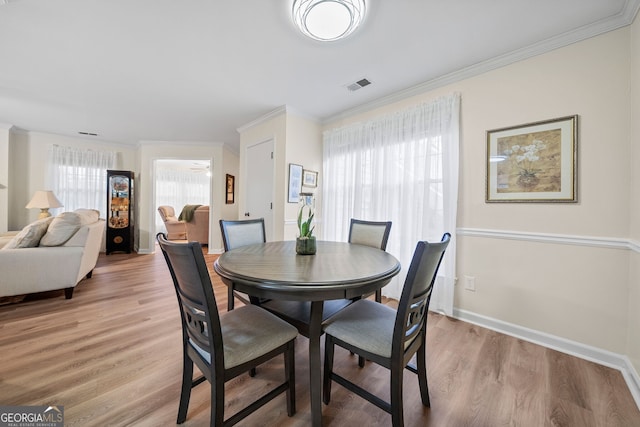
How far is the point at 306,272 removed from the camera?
1.24 meters

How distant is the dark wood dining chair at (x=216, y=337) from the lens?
98 centimetres

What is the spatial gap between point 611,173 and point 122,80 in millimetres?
4391

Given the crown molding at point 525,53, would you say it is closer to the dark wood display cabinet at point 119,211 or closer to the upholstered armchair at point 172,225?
the dark wood display cabinet at point 119,211

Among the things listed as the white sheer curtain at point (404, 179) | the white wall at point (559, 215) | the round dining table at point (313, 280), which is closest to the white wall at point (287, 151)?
the white sheer curtain at point (404, 179)

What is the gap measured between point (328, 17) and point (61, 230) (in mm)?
3369

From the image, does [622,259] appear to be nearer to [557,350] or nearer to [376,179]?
[557,350]

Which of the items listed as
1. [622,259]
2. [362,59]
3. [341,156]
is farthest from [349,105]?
[622,259]

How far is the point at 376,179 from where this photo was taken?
2957 millimetres

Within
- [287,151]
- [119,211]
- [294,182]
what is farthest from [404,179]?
[119,211]

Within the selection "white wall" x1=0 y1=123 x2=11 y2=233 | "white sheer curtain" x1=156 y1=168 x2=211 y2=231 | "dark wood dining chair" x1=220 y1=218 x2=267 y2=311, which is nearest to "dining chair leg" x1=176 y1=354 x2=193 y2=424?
"dark wood dining chair" x1=220 y1=218 x2=267 y2=311

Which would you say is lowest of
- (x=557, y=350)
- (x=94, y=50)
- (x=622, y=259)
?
(x=557, y=350)

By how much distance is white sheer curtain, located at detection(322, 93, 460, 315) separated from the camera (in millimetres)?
2387

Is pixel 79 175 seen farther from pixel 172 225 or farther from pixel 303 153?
pixel 303 153

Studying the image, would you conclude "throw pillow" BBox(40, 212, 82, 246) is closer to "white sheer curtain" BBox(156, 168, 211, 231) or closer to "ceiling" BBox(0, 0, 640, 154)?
"ceiling" BBox(0, 0, 640, 154)
